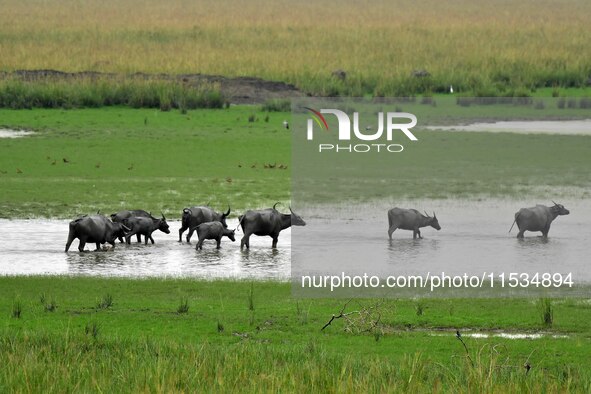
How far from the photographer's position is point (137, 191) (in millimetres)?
21219

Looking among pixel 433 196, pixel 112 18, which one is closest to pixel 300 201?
pixel 433 196

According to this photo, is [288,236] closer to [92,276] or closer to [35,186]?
[92,276]

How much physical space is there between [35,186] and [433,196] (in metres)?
6.42

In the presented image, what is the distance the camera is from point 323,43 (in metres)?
51.1

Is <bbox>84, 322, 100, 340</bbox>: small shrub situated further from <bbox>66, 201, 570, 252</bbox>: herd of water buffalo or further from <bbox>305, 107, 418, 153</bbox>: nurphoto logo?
<bbox>66, 201, 570, 252</bbox>: herd of water buffalo

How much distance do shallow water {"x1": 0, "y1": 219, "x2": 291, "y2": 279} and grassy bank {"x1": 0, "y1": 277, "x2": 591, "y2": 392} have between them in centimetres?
79

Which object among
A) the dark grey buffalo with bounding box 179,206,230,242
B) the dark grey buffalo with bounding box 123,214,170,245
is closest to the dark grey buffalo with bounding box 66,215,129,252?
the dark grey buffalo with bounding box 123,214,170,245

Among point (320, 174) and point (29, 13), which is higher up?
point (29, 13)

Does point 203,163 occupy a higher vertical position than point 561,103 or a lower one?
lower

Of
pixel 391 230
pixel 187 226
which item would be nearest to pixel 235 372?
pixel 391 230

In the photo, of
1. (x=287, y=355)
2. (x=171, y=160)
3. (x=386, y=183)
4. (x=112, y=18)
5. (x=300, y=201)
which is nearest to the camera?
(x=287, y=355)

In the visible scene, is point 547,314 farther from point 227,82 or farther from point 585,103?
point 227,82

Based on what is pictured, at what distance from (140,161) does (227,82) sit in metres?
12.2

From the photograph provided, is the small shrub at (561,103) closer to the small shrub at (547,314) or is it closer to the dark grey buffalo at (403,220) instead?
the dark grey buffalo at (403,220)
